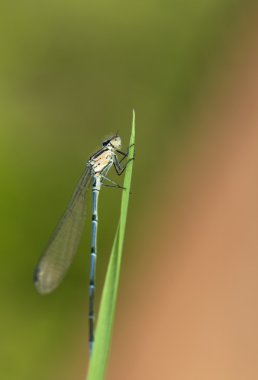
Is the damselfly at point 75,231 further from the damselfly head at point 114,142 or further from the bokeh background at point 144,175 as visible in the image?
the bokeh background at point 144,175

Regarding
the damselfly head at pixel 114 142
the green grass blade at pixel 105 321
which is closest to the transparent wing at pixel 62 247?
the damselfly head at pixel 114 142

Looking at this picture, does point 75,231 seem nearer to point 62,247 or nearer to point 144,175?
point 62,247

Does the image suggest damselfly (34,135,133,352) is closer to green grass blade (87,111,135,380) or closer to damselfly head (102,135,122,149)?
damselfly head (102,135,122,149)

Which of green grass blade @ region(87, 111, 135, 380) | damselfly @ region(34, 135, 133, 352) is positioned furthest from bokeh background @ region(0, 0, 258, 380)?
green grass blade @ region(87, 111, 135, 380)

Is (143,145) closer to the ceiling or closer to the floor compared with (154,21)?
closer to the floor

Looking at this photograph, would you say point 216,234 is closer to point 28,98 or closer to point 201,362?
point 201,362


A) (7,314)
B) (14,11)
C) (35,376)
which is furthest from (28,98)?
(35,376)
